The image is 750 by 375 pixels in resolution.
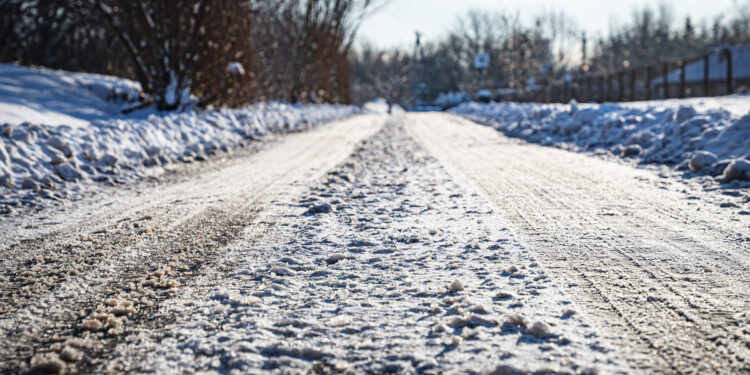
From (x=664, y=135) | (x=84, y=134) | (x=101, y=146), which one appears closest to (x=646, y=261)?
(x=664, y=135)

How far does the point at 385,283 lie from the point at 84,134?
5.38 metres

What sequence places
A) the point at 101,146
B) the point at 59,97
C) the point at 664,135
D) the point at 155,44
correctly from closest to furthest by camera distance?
the point at 101,146
the point at 664,135
the point at 59,97
the point at 155,44

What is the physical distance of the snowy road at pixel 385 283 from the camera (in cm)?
167

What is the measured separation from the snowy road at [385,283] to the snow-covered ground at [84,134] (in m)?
1.01

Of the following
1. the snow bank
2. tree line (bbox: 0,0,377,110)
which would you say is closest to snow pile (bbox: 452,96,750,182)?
the snow bank

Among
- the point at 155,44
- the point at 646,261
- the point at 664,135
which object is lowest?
the point at 646,261

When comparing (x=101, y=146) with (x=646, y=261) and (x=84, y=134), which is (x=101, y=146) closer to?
(x=84, y=134)

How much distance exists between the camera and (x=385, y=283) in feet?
7.79

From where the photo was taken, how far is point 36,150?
5.42 meters

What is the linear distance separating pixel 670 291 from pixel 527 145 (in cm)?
710

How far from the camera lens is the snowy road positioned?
1668 mm

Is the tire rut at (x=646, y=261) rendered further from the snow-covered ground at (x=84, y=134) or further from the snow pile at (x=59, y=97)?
the snow pile at (x=59, y=97)

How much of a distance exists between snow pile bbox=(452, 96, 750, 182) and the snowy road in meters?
1.31

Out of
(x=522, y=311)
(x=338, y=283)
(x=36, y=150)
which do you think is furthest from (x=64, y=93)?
(x=522, y=311)
